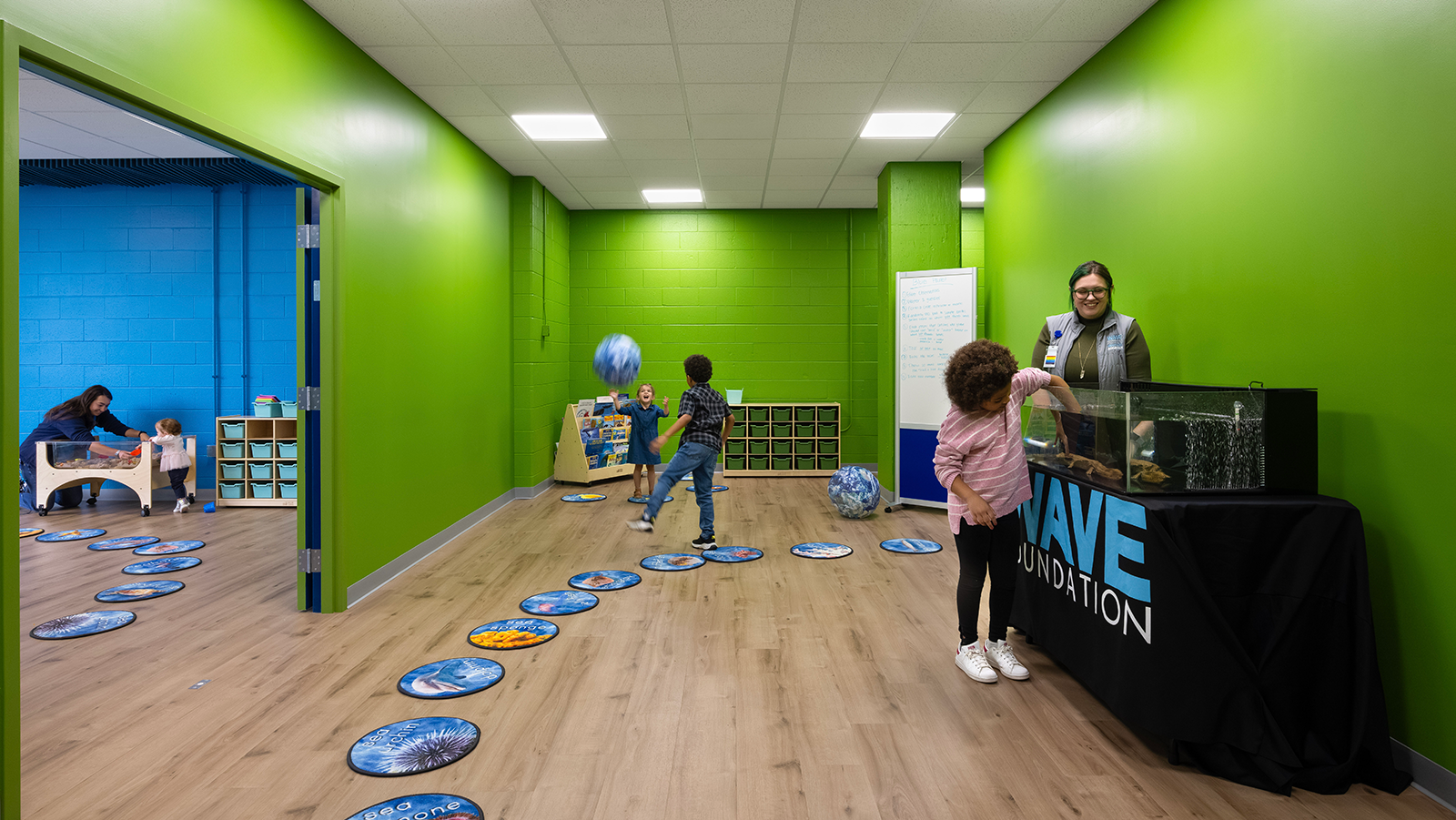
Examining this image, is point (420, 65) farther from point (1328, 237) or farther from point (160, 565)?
point (1328, 237)

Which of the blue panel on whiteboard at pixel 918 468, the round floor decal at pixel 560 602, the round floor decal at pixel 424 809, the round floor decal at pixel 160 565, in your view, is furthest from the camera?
the blue panel on whiteboard at pixel 918 468

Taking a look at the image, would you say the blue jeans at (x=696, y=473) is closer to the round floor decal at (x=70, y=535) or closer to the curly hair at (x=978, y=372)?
the curly hair at (x=978, y=372)

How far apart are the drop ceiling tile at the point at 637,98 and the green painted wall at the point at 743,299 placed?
10.6 ft

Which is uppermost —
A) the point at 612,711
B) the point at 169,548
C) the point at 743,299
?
the point at 743,299

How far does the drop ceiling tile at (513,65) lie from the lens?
12.8ft

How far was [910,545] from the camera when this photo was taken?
4875 millimetres

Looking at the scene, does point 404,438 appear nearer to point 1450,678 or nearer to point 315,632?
point 315,632

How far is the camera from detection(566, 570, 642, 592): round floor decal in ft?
13.0

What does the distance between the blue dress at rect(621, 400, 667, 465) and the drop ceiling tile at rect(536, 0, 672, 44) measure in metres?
3.25

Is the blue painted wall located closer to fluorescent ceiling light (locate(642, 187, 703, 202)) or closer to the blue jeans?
fluorescent ceiling light (locate(642, 187, 703, 202))

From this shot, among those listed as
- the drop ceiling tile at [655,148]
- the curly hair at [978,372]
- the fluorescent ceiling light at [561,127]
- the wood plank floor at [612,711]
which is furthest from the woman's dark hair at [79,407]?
the curly hair at [978,372]

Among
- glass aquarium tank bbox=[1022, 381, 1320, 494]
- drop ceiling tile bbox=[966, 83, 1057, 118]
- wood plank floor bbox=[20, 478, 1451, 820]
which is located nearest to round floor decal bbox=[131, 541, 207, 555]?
wood plank floor bbox=[20, 478, 1451, 820]

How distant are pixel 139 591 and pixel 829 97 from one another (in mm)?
4734

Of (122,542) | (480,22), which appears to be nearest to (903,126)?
(480,22)
